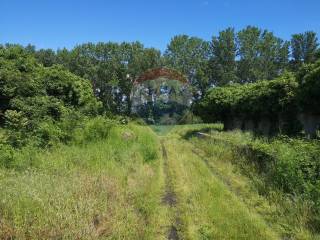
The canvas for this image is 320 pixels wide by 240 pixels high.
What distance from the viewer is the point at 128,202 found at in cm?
952

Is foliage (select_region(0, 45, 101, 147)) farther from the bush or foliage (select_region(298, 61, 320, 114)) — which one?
foliage (select_region(298, 61, 320, 114))

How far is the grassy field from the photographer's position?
269 inches

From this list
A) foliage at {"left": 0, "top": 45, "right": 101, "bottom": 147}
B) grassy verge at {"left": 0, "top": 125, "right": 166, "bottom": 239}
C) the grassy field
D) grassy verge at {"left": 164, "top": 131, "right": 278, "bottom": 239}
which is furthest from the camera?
foliage at {"left": 0, "top": 45, "right": 101, "bottom": 147}

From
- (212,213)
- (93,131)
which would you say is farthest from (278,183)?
(93,131)

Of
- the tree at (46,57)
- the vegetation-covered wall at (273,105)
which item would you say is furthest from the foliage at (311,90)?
the tree at (46,57)

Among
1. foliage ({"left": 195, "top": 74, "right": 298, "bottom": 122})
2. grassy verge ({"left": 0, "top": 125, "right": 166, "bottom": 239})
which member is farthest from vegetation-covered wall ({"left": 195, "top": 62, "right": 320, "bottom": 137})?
grassy verge ({"left": 0, "top": 125, "right": 166, "bottom": 239})

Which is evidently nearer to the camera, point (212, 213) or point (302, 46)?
point (212, 213)

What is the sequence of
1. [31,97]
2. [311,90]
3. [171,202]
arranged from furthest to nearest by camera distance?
[31,97]
[311,90]
[171,202]

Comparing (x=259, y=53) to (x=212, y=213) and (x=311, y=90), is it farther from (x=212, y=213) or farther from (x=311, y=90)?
(x=212, y=213)

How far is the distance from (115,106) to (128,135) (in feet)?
186

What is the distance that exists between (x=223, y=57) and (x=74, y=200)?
81.9 metres

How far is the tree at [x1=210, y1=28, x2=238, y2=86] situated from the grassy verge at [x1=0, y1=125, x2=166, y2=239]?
241 ft

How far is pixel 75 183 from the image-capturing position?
28.6ft

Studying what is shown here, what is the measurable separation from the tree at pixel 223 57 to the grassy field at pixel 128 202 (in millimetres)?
70831
